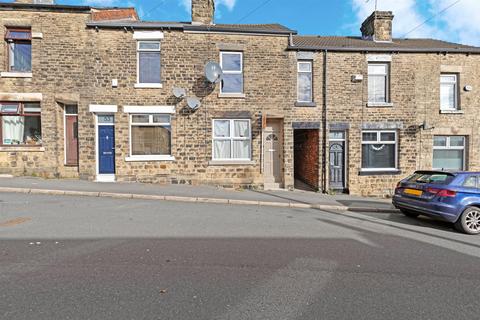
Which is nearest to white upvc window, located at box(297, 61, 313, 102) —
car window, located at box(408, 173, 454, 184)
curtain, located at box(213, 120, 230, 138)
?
curtain, located at box(213, 120, 230, 138)

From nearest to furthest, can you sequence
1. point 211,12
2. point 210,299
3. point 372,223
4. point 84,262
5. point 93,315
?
1. point 93,315
2. point 210,299
3. point 84,262
4. point 372,223
5. point 211,12

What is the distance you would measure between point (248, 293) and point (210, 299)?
0.45m

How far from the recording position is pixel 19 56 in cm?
1135

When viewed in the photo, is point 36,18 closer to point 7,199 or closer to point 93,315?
point 7,199

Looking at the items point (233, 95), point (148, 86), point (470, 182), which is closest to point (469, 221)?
point (470, 182)

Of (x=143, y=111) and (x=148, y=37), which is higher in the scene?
(x=148, y=37)

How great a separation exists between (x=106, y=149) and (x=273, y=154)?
7.05 meters

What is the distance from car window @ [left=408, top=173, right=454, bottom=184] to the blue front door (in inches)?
419

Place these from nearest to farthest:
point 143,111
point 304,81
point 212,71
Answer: point 212,71
point 143,111
point 304,81

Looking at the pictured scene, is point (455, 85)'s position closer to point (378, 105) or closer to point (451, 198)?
point (378, 105)

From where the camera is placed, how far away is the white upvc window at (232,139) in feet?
39.1

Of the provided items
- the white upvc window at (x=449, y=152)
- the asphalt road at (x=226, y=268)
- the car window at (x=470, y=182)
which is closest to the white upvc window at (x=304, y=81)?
the white upvc window at (x=449, y=152)

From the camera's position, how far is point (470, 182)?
22.2 ft

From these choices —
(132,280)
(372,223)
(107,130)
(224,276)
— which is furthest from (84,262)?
(107,130)
